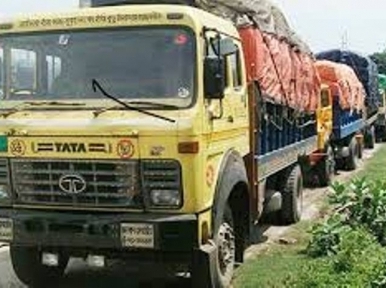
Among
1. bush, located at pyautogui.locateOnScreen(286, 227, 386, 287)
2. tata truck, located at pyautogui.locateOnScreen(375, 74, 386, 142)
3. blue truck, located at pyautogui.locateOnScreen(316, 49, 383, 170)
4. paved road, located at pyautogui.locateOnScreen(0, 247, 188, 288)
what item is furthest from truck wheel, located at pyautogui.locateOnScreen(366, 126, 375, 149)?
paved road, located at pyautogui.locateOnScreen(0, 247, 188, 288)

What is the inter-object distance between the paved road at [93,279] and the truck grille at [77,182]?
1.68 m

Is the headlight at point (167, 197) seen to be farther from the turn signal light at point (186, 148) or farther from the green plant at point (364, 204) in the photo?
the green plant at point (364, 204)

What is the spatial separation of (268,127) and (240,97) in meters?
1.65

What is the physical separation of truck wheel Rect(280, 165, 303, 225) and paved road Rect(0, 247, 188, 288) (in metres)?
3.47

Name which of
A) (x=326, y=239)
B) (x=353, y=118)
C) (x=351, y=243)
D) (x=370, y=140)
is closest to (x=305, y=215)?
(x=326, y=239)

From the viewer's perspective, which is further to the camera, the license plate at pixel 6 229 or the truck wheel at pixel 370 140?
the truck wheel at pixel 370 140

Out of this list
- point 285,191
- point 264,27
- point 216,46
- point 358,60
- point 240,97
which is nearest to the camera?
point 216,46

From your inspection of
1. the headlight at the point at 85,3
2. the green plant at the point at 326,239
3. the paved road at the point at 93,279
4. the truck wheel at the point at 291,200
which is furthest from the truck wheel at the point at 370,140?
the headlight at the point at 85,3

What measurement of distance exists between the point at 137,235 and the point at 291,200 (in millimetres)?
5378

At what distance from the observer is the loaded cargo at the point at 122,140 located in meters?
6.61

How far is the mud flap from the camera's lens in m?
6.81

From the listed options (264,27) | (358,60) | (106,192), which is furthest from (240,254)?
(358,60)

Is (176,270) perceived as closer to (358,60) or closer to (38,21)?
(38,21)

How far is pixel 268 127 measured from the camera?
32.2 ft
